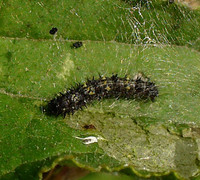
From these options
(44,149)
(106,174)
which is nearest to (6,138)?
(44,149)

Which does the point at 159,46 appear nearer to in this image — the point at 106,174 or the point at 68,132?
the point at 68,132

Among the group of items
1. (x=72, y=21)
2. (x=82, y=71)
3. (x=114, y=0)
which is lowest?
(x=82, y=71)

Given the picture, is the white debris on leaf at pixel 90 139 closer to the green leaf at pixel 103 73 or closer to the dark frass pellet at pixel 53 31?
the green leaf at pixel 103 73

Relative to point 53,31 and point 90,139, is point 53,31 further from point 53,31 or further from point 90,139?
point 90,139

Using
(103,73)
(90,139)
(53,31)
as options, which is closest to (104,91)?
(103,73)

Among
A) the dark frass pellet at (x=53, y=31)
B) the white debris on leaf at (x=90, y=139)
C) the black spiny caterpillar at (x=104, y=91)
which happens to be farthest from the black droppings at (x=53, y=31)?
the white debris on leaf at (x=90, y=139)

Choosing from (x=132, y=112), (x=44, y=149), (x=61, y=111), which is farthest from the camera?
(x=132, y=112)
